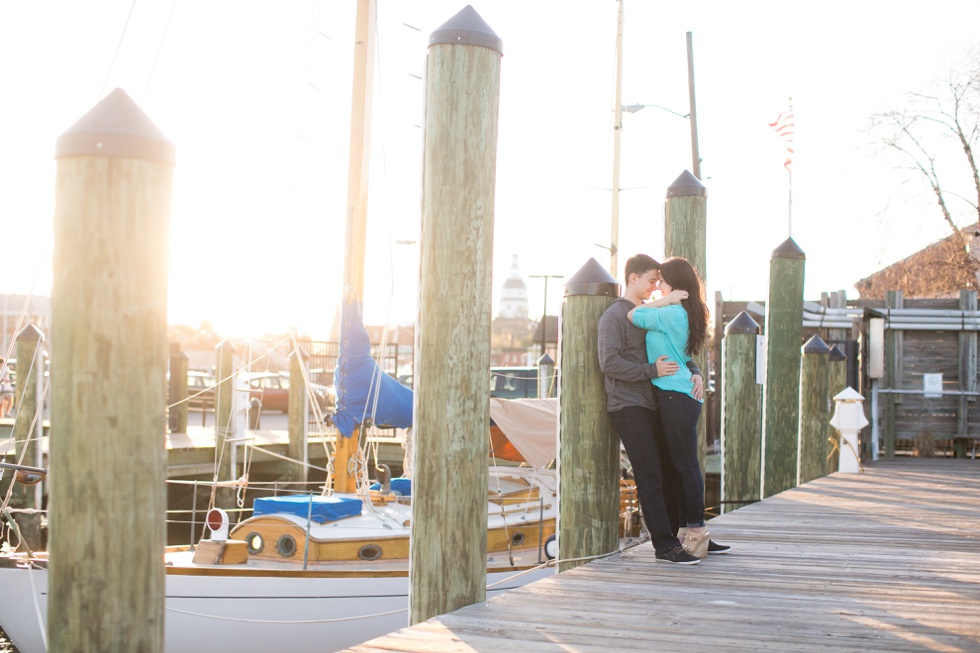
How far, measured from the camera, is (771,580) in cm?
478

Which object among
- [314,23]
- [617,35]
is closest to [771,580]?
[314,23]

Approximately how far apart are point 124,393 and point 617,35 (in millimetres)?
20980

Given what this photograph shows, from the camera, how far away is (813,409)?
11453 mm

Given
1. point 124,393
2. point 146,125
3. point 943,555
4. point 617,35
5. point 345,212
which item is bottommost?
point 943,555

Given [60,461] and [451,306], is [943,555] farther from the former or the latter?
[60,461]

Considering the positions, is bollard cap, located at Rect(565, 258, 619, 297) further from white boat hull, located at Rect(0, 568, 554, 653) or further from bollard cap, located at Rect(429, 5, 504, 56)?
white boat hull, located at Rect(0, 568, 554, 653)

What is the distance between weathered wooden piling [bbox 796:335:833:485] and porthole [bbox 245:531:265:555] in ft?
19.9

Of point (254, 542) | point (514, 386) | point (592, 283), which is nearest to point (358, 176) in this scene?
point (254, 542)

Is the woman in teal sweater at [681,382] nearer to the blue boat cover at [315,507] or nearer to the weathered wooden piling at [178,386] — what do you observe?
the blue boat cover at [315,507]

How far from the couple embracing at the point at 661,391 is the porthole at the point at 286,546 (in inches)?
193

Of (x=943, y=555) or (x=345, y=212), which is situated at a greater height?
(x=345, y=212)

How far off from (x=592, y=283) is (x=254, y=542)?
17.7ft

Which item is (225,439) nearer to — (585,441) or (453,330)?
(585,441)

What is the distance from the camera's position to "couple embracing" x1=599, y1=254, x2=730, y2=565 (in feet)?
16.9
